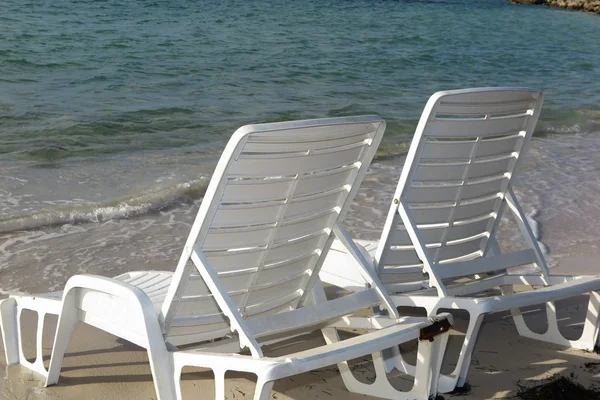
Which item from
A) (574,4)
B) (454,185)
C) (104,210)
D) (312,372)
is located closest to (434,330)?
(312,372)

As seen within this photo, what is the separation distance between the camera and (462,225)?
4.77m

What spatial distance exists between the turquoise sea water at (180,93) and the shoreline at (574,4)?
13560 mm

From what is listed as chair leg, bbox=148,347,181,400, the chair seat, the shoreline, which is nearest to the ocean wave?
chair leg, bbox=148,347,181,400

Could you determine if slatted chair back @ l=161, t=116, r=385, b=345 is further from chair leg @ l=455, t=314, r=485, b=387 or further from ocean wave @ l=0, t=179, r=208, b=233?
ocean wave @ l=0, t=179, r=208, b=233

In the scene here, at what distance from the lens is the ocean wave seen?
7.47 meters

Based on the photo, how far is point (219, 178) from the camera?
333cm

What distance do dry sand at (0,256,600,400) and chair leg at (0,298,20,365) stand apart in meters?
0.09

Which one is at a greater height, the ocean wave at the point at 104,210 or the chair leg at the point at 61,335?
the chair leg at the point at 61,335

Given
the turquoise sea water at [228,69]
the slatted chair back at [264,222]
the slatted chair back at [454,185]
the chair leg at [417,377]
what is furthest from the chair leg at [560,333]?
the turquoise sea water at [228,69]

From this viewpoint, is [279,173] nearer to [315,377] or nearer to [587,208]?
[315,377]

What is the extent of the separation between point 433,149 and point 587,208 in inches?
177

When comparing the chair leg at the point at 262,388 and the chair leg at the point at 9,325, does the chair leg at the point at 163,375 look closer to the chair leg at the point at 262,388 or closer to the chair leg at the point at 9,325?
the chair leg at the point at 262,388

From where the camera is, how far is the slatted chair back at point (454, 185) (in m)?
4.32

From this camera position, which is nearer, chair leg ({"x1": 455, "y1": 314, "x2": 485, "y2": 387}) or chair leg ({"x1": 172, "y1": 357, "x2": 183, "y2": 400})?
chair leg ({"x1": 172, "y1": 357, "x2": 183, "y2": 400})
